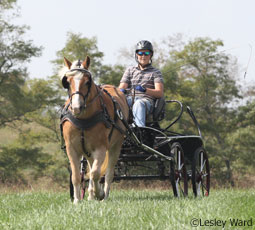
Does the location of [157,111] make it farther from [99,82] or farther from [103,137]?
[99,82]

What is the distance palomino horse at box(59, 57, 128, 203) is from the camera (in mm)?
5531

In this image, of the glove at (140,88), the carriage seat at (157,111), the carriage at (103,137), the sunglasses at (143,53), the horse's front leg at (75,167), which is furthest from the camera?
the sunglasses at (143,53)

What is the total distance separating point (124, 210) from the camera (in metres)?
5.05

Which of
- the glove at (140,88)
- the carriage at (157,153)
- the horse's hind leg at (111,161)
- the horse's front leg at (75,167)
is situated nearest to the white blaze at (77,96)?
the horse's front leg at (75,167)

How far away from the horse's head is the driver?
151 centimetres

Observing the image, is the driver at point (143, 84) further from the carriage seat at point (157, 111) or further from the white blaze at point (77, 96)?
the white blaze at point (77, 96)

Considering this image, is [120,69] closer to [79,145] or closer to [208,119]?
[208,119]

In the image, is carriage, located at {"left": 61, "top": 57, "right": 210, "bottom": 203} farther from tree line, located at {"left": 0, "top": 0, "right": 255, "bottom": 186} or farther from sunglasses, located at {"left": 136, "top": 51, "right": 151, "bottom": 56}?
tree line, located at {"left": 0, "top": 0, "right": 255, "bottom": 186}

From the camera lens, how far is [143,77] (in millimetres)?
7570

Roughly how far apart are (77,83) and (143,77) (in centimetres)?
226

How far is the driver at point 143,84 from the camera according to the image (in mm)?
7195

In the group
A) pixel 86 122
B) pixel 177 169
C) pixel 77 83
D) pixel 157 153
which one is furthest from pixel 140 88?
pixel 77 83

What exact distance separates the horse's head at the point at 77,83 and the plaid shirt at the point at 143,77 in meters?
1.86

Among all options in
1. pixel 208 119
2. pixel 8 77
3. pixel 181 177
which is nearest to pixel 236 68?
pixel 208 119
